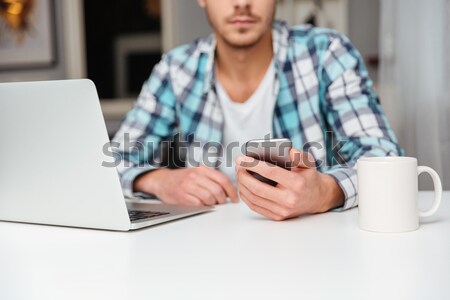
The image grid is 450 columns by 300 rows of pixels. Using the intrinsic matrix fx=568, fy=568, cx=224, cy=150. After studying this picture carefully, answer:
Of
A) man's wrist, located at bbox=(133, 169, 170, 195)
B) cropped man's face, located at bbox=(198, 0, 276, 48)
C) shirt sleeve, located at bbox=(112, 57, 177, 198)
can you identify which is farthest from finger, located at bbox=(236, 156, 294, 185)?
cropped man's face, located at bbox=(198, 0, 276, 48)

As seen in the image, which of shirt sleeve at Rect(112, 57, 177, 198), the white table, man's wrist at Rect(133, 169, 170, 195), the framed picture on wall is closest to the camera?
the white table

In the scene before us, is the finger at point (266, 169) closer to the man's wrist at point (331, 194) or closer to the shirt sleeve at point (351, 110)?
the man's wrist at point (331, 194)

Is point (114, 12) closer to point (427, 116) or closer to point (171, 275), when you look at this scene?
point (427, 116)

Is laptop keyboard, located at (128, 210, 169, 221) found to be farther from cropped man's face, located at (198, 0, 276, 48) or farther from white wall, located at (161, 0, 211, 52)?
white wall, located at (161, 0, 211, 52)

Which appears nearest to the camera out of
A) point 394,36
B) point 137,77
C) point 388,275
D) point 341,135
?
point 388,275

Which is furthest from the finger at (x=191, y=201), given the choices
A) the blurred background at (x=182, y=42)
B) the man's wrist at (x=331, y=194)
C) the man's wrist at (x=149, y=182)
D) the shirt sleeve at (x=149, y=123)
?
the blurred background at (x=182, y=42)

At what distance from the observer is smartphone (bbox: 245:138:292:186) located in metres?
0.83

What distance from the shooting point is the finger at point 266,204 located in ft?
2.86

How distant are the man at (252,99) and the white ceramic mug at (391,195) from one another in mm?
409

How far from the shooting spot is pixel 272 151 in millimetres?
842

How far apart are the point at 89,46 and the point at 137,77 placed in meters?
0.46

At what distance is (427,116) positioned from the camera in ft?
5.99

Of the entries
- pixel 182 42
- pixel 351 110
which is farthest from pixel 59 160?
pixel 182 42

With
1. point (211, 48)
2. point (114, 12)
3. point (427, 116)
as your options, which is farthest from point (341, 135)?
point (114, 12)
